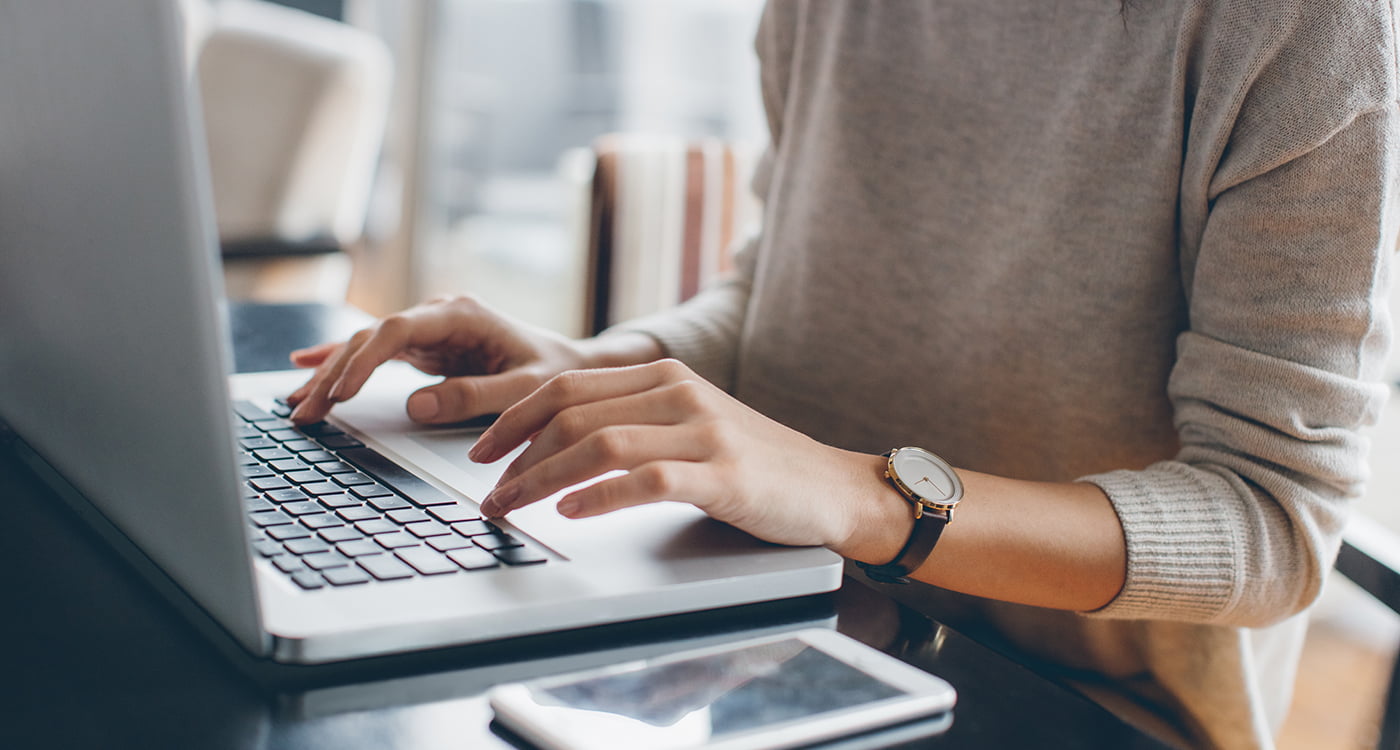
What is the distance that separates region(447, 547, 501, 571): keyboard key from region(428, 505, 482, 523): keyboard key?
0.04 meters

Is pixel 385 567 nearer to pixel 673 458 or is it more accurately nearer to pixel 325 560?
pixel 325 560

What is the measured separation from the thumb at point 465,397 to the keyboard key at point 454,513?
15 centimetres

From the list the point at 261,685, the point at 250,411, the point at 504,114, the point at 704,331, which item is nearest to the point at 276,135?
the point at 504,114

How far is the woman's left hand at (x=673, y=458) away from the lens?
18.0 inches

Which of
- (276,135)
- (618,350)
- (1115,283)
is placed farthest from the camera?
(276,135)

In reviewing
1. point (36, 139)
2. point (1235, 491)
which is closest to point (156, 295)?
point (36, 139)

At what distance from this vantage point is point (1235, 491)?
2.07 ft

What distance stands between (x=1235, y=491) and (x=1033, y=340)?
0.71 ft

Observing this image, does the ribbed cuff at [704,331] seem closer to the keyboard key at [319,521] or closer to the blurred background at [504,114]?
the keyboard key at [319,521]

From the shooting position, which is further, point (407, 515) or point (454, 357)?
point (454, 357)

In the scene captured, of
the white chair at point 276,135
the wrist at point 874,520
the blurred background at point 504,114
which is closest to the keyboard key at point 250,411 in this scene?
the wrist at point 874,520

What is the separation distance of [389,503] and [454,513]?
3 centimetres

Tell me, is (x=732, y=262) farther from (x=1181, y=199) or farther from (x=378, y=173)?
(x=378, y=173)

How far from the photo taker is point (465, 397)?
65 centimetres
